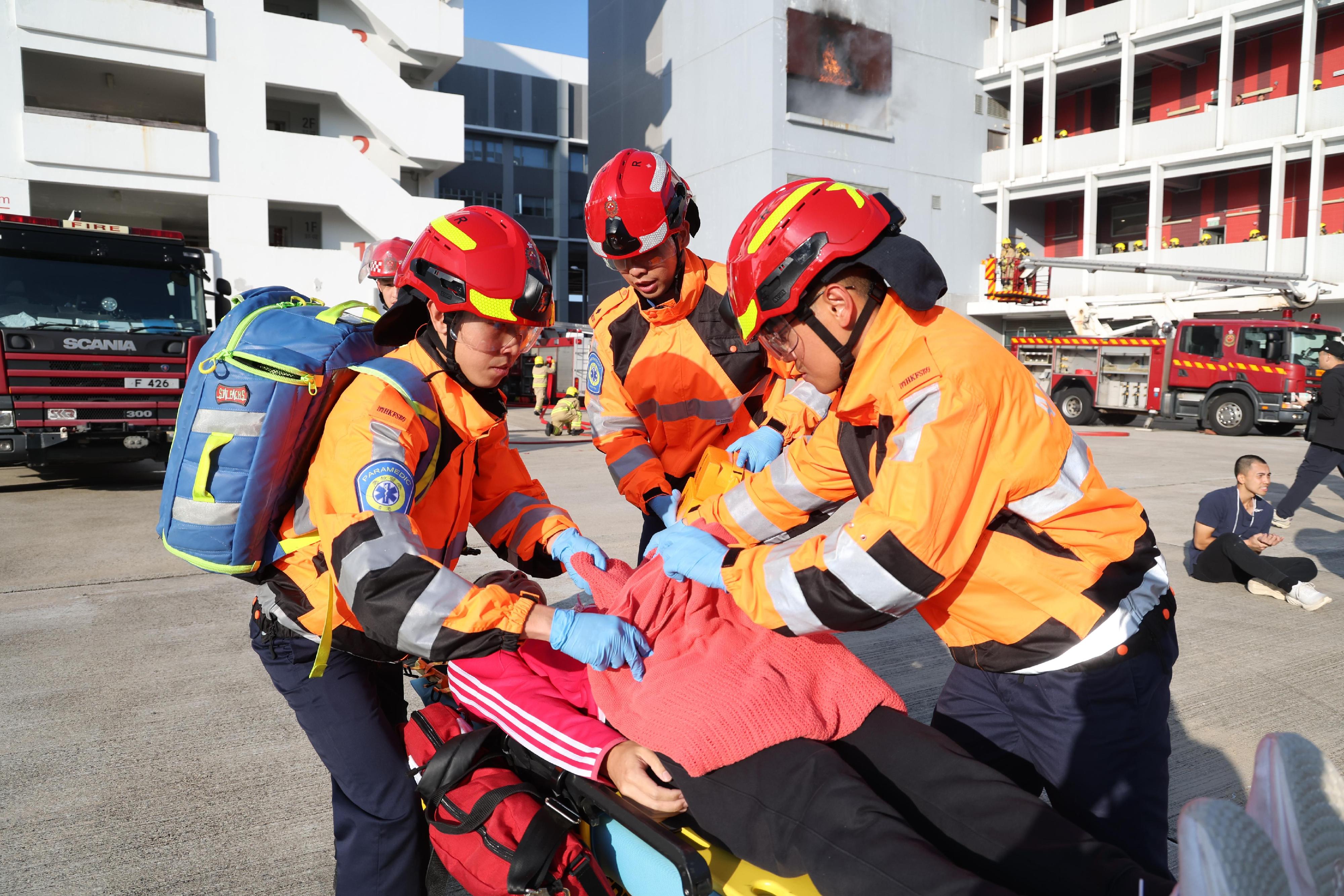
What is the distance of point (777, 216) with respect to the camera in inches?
68.7

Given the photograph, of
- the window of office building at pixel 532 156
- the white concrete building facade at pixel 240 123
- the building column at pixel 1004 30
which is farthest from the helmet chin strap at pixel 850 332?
the window of office building at pixel 532 156

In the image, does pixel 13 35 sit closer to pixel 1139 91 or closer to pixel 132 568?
pixel 132 568

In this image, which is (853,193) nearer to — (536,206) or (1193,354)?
(1193,354)

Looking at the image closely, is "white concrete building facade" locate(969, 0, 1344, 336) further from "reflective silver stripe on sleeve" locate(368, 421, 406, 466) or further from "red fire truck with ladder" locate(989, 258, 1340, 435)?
"reflective silver stripe on sleeve" locate(368, 421, 406, 466)

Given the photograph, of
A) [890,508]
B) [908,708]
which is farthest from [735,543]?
[908,708]

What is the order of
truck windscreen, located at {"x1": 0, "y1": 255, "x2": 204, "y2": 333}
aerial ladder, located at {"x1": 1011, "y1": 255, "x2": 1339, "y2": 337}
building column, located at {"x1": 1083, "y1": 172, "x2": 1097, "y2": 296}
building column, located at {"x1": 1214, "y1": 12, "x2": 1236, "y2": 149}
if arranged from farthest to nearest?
1. building column, located at {"x1": 1083, "y1": 172, "x2": 1097, "y2": 296}
2. building column, located at {"x1": 1214, "y1": 12, "x2": 1236, "y2": 149}
3. aerial ladder, located at {"x1": 1011, "y1": 255, "x2": 1339, "y2": 337}
4. truck windscreen, located at {"x1": 0, "y1": 255, "x2": 204, "y2": 333}

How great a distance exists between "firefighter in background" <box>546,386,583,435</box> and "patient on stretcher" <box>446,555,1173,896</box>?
45.1 ft

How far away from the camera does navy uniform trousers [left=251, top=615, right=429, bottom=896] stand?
2.06 metres

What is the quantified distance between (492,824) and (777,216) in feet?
5.22

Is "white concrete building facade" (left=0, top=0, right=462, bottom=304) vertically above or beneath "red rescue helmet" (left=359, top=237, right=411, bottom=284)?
above

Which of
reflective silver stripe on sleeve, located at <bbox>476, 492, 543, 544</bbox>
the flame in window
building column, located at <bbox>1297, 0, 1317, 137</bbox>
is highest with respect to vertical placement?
the flame in window

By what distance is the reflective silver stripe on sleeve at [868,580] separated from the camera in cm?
155

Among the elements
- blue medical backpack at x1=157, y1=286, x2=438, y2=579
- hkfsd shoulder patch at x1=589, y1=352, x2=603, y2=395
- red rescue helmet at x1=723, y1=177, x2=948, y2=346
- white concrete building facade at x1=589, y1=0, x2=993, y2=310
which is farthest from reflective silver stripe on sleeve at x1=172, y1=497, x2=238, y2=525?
white concrete building facade at x1=589, y1=0, x2=993, y2=310

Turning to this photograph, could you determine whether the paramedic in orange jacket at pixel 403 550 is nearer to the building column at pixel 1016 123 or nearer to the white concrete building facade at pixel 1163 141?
the white concrete building facade at pixel 1163 141
